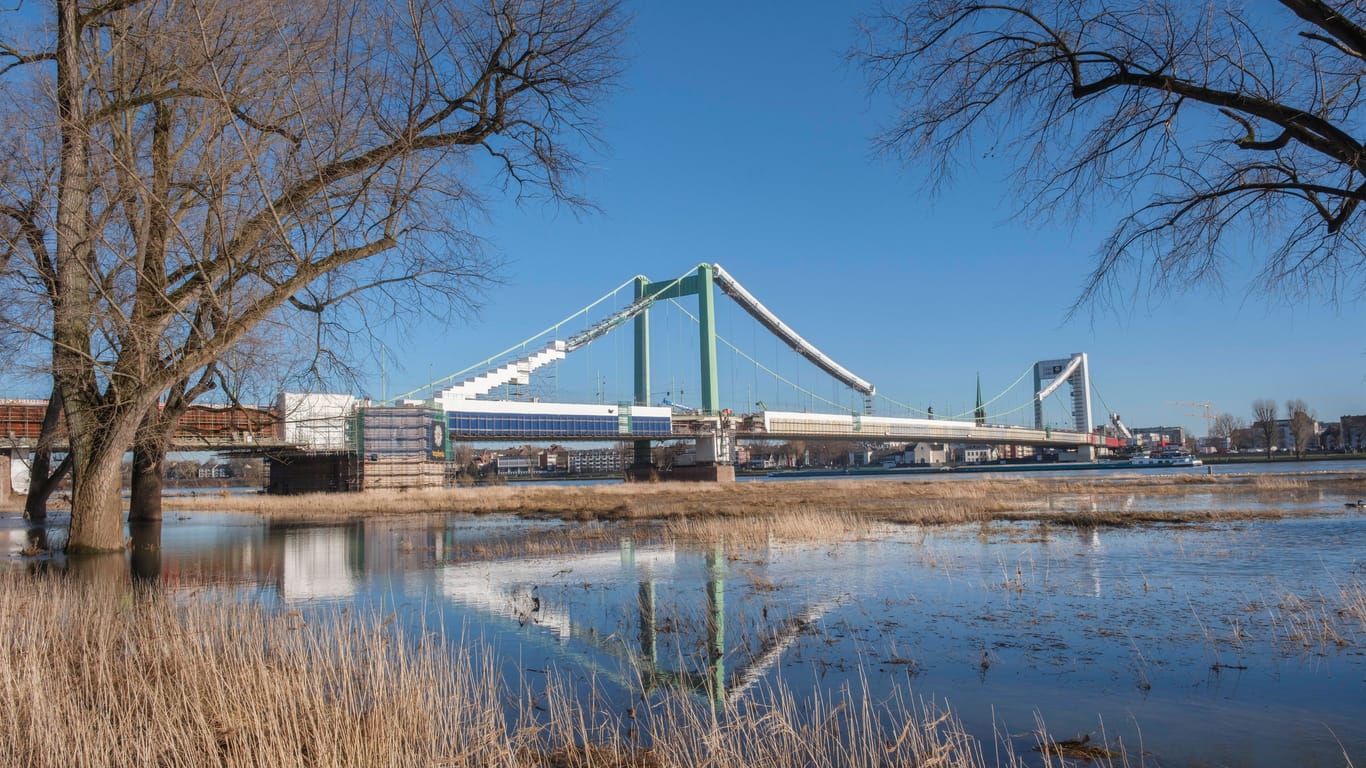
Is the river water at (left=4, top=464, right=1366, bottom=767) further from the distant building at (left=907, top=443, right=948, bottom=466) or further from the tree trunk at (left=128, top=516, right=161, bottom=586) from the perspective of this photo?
the distant building at (left=907, top=443, right=948, bottom=466)

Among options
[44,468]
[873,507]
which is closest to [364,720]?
[44,468]

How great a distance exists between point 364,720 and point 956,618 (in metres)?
6.39

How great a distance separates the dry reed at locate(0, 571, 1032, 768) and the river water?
1.87ft

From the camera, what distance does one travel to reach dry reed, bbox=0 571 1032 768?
4.65 meters

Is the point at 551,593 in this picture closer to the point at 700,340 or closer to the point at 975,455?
the point at 700,340

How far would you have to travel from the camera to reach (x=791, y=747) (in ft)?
17.0

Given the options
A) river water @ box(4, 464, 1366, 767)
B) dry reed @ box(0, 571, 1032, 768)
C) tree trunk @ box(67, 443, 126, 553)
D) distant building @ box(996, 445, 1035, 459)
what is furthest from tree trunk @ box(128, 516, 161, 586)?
distant building @ box(996, 445, 1035, 459)

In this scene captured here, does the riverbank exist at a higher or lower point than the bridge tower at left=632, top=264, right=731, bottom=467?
lower

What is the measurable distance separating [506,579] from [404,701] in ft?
27.0

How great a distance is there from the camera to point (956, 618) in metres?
9.48

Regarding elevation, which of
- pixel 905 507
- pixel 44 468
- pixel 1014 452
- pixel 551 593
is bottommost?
pixel 905 507

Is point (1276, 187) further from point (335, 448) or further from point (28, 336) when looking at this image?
point (335, 448)

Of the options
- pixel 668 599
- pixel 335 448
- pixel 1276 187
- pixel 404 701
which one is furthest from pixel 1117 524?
pixel 335 448

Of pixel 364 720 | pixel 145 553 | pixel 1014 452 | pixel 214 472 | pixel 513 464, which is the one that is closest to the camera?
pixel 364 720
